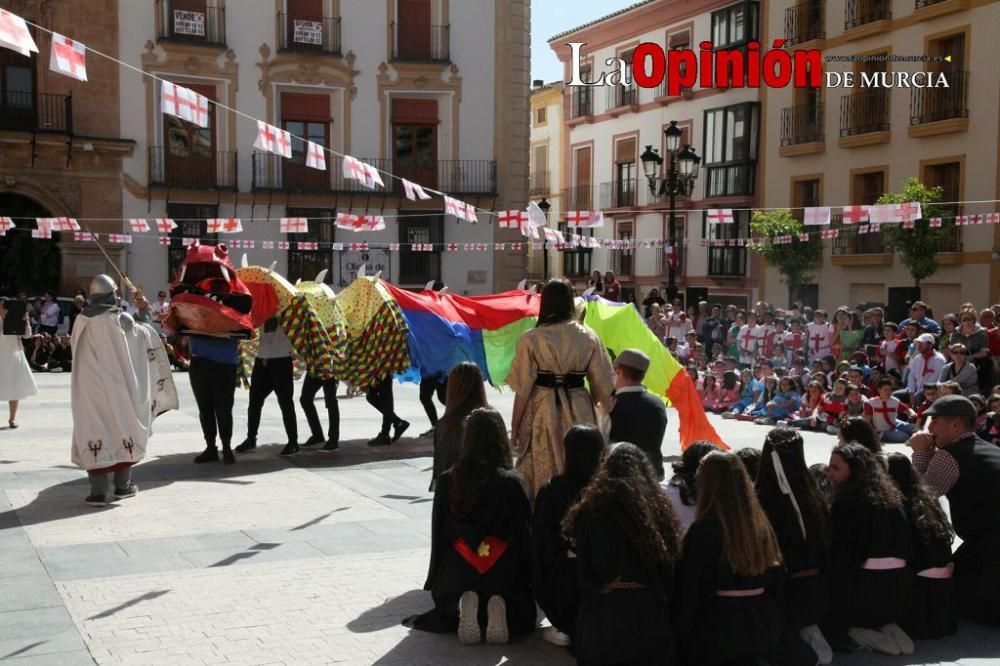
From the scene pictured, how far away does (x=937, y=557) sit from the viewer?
5.56 m

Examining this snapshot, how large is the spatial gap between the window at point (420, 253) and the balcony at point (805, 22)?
1116 centimetres

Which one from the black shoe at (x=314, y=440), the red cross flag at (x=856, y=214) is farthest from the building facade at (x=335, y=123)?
the black shoe at (x=314, y=440)

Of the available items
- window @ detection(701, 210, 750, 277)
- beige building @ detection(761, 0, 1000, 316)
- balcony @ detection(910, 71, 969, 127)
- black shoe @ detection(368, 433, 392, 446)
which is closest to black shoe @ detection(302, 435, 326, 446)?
black shoe @ detection(368, 433, 392, 446)

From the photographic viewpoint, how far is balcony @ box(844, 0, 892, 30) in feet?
88.8

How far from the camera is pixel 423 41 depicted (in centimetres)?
2845

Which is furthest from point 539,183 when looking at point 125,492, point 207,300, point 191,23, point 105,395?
point 105,395

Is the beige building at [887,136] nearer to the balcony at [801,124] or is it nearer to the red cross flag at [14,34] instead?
the balcony at [801,124]

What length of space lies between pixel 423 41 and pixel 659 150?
952 cm

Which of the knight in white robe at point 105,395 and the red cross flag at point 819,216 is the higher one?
the red cross flag at point 819,216

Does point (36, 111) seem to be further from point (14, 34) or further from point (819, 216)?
point (14, 34)

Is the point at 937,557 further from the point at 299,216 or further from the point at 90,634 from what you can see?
the point at 299,216

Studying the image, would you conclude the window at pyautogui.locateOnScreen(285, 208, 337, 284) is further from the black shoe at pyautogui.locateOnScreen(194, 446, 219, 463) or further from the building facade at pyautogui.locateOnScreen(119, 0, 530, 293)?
the black shoe at pyautogui.locateOnScreen(194, 446, 219, 463)

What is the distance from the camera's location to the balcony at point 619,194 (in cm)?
3631

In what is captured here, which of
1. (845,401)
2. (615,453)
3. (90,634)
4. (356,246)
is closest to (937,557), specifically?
(615,453)
